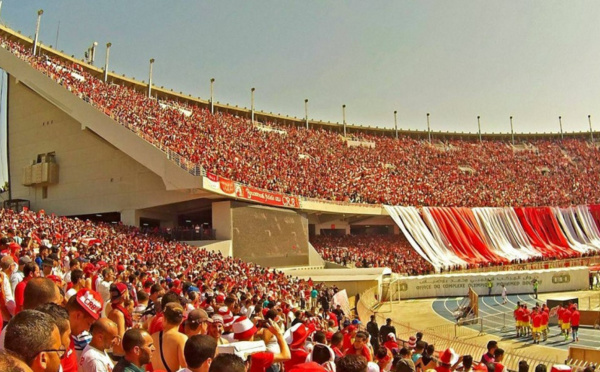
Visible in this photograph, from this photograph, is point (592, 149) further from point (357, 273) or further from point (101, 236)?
point (101, 236)

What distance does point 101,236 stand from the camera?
24812 mm

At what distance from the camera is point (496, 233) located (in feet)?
160

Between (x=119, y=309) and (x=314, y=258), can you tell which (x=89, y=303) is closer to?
(x=119, y=309)

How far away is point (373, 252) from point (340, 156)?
42.8 ft

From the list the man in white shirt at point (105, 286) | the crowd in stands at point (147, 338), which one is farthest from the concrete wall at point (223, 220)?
the man in white shirt at point (105, 286)

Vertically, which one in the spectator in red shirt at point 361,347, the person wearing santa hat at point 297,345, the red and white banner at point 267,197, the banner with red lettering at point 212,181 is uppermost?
the banner with red lettering at point 212,181

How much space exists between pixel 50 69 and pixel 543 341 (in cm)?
3269

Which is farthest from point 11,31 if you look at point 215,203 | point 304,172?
point 304,172

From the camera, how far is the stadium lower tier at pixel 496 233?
44.3m

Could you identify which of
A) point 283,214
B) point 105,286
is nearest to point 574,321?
point 105,286

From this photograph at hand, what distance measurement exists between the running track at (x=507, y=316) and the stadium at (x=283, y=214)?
0.14 metres

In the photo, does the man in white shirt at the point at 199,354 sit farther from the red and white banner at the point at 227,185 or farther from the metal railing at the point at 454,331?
the red and white banner at the point at 227,185

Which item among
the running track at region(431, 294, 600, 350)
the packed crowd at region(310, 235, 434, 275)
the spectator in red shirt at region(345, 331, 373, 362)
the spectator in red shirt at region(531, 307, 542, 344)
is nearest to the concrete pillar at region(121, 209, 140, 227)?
the packed crowd at region(310, 235, 434, 275)

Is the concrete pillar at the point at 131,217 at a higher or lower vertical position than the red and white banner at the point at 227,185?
lower
